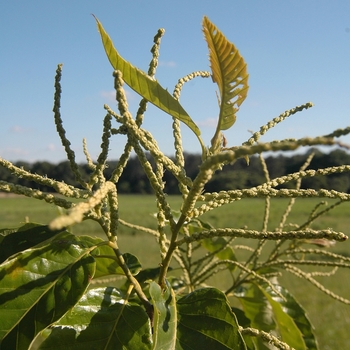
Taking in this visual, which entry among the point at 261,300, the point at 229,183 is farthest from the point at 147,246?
the point at 261,300

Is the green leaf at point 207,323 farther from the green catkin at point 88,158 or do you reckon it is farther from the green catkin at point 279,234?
the green catkin at point 88,158

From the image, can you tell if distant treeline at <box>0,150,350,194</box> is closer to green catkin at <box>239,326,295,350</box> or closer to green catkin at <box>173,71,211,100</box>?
green catkin at <box>173,71,211,100</box>

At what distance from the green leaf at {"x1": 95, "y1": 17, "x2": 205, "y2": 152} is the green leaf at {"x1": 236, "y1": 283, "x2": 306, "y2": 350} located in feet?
2.65

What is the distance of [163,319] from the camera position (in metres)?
0.85

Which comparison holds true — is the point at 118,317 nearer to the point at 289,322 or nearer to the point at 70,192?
the point at 70,192

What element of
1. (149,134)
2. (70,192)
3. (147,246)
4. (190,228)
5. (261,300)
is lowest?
(147,246)

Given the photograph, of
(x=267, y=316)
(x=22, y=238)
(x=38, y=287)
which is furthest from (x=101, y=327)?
(x=267, y=316)

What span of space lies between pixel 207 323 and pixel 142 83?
52 centimetres

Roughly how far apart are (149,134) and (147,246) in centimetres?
2420

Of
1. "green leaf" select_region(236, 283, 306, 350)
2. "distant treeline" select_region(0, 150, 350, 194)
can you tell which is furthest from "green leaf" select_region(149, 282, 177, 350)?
"distant treeline" select_region(0, 150, 350, 194)

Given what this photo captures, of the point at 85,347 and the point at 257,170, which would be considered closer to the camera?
the point at 85,347

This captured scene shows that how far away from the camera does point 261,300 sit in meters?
1.61

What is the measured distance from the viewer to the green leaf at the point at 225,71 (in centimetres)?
86

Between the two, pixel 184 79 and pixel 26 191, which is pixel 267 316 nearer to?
pixel 184 79
